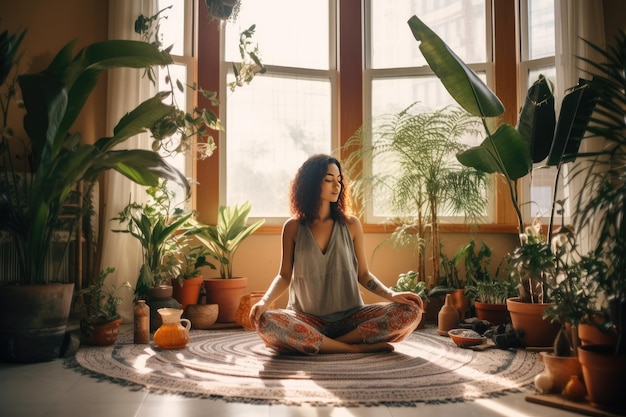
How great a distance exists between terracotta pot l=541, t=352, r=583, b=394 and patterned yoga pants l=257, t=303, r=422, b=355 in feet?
2.77

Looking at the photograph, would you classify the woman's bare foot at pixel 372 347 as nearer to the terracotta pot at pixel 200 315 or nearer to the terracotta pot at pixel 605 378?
the terracotta pot at pixel 605 378

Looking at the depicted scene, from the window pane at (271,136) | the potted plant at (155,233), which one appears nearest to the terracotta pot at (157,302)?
the potted plant at (155,233)

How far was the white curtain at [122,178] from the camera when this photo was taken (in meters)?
3.86

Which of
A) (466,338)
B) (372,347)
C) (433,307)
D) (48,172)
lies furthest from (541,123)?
(48,172)

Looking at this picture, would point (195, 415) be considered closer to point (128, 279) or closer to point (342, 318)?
point (342, 318)

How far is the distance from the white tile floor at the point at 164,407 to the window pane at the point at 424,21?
3134 millimetres

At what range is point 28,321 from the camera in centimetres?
274

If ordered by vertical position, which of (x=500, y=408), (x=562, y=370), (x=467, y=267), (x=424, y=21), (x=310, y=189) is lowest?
(x=500, y=408)

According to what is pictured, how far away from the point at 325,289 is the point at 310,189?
535mm

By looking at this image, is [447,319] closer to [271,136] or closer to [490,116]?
[490,116]

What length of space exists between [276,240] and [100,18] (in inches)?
79.4

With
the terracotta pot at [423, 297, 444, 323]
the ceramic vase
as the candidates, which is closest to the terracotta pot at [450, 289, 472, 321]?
the terracotta pot at [423, 297, 444, 323]

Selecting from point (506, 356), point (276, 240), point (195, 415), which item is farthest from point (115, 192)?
point (506, 356)

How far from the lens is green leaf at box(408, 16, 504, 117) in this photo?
10.0 feet
